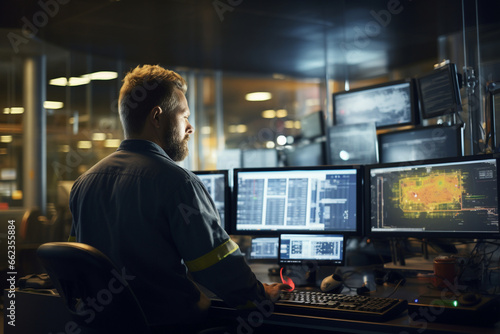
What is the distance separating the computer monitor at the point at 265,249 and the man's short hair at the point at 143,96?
104cm

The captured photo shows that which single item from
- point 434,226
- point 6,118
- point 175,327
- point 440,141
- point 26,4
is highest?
point 26,4

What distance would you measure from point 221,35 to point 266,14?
2.99 feet

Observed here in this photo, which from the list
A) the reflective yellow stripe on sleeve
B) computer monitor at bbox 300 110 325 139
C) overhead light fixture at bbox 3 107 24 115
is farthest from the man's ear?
overhead light fixture at bbox 3 107 24 115

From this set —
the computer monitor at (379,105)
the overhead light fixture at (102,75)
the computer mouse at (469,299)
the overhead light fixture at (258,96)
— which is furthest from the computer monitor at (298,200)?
the overhead light fixture at (258,96)

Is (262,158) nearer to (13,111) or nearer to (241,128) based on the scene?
(13,111)

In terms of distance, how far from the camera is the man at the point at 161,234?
60.1 inches

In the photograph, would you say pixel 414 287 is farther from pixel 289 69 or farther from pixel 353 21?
pixel 289 69

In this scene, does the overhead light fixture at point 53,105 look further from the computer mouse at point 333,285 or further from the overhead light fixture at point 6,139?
the computer mouse at point 333,285

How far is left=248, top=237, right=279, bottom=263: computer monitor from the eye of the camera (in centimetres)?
256

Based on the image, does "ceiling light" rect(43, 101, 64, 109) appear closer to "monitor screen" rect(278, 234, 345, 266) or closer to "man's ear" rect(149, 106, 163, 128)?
"monitor screen" rect(278, 234, 345, 266)

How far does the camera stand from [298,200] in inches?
92.2

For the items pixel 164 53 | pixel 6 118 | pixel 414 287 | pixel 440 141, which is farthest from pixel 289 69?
pixel 414 287

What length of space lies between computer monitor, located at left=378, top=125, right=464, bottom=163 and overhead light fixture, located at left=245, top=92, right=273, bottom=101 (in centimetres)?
607

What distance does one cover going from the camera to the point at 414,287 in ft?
6.70
